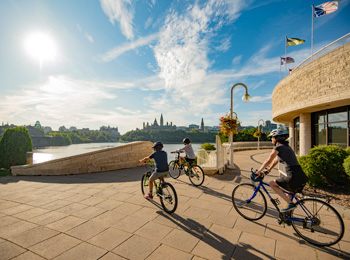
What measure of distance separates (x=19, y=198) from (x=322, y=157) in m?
9.86

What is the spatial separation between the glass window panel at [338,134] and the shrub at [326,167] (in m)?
7.81


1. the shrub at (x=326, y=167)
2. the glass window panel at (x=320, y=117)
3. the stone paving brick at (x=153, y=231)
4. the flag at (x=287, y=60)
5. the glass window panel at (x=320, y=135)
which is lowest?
the stone paving brick at (x=153, y=231)

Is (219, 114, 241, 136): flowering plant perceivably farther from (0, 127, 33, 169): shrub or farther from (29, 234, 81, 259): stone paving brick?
(0, 127, 33, 169): shrub

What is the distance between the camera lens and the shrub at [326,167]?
5.50m

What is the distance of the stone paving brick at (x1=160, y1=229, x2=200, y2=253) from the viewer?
114 inches

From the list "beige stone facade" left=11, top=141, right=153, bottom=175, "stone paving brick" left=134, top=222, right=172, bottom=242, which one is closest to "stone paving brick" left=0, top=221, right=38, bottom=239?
"stone paving brick" left=134, top=222, right=172, bottom=242

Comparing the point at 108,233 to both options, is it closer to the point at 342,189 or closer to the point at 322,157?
the point at 322,157

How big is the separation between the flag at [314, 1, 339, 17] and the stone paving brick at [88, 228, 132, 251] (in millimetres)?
18668

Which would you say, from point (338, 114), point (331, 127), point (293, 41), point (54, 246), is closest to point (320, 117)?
point (331, 127)

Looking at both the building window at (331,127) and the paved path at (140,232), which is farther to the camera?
the building window at (331,127)

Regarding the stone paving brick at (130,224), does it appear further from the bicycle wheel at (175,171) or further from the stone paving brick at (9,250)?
the bicycle wheel at (175,171)

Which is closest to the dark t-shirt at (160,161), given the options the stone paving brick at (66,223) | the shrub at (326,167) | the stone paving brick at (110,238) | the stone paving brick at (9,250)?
the stone paving brick at (110,238)

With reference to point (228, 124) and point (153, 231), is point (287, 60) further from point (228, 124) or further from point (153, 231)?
point (153, 231)

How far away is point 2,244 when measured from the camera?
301 cm
